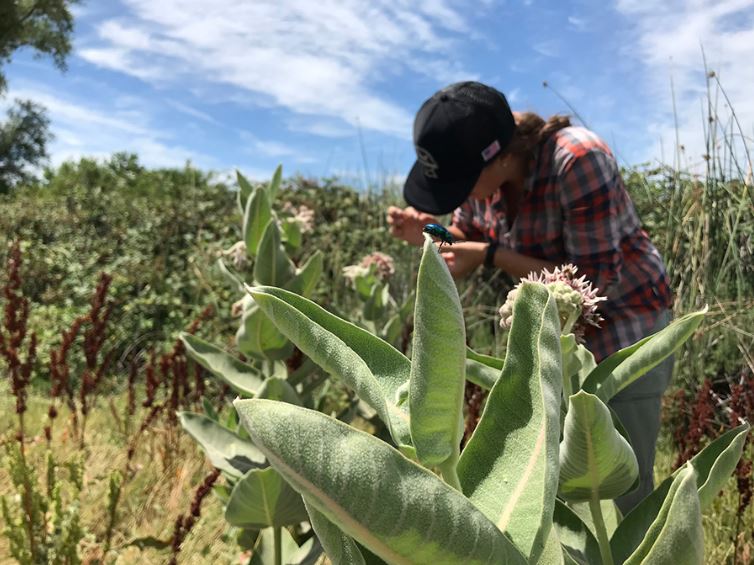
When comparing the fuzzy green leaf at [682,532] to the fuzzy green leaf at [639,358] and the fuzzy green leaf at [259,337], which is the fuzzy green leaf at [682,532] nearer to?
the fuzzy green leaf at [639,358]

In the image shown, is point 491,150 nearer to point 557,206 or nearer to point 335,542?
point 557,206

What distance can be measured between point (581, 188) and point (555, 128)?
315 millimetres

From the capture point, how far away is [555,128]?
236 centimetres

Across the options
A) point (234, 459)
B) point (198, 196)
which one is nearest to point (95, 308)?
point (234, 459)

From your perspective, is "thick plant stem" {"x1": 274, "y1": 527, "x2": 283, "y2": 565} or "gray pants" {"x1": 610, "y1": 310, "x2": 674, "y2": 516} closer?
"thick plant stem" {"x1": 274, "y1": 527, "x2": 283, "y2": 565}

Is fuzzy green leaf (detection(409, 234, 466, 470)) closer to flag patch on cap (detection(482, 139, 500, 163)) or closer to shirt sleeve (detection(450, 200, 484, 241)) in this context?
flag patch on cap (detection(482, 139, 500, 163))

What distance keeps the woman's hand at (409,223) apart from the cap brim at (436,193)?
17cm

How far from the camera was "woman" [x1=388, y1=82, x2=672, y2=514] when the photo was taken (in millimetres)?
2174

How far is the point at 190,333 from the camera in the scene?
11.9 feet

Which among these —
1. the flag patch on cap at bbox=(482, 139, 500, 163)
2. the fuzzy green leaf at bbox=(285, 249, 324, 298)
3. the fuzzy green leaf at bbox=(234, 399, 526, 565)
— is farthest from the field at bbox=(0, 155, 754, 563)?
the fuzzy green leaf at bbox=(234, 399, 526, 565)

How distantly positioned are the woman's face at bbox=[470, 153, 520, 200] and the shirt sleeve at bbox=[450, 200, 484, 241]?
0.45 m

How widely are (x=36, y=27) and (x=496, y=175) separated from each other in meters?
25.8

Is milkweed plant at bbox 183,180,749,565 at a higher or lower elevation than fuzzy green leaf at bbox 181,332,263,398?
higher

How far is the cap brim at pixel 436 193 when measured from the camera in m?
2.37
